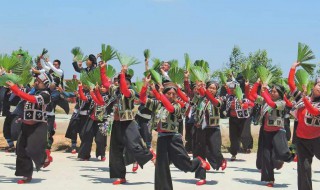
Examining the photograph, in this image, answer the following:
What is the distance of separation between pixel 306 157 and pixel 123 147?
336 centimetres

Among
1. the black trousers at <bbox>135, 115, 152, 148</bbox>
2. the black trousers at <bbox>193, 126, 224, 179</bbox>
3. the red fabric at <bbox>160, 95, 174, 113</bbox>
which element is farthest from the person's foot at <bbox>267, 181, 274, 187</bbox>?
the black trousers at <bbox>135, 115, 152, 148</bbox>

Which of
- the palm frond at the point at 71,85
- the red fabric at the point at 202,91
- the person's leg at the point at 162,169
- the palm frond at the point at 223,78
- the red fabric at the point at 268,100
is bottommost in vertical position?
the person's leg at the point at 162,169

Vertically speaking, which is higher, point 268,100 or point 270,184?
point 268,100

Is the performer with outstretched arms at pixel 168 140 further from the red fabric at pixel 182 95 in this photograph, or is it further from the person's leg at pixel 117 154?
the person's leg at pixel 117 154

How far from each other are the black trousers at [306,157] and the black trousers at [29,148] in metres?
4.31

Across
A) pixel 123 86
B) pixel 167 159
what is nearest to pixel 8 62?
pixel 123 86

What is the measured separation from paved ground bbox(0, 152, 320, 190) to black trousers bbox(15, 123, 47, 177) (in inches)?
11.0

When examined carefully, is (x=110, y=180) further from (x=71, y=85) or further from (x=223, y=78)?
(x=223, y=78)

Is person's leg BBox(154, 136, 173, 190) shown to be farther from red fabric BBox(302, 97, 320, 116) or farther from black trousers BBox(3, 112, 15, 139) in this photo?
black trousers BBox(3, 112, 15, 139)

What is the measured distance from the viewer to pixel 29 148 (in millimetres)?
10023

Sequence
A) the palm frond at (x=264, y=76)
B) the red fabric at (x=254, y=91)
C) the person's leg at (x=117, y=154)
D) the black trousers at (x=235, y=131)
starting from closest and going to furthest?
the person's leg at (x=117, y=154)
the palm frond at (x=264, y=76)
the red fabric at (x=254, y=91)
the black trousers at (x=235, y=131)

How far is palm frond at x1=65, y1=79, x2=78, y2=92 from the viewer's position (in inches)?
544

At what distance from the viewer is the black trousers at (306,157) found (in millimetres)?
8539

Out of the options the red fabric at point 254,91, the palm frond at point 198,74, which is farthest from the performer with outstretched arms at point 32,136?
the red fabric at point 254,91
